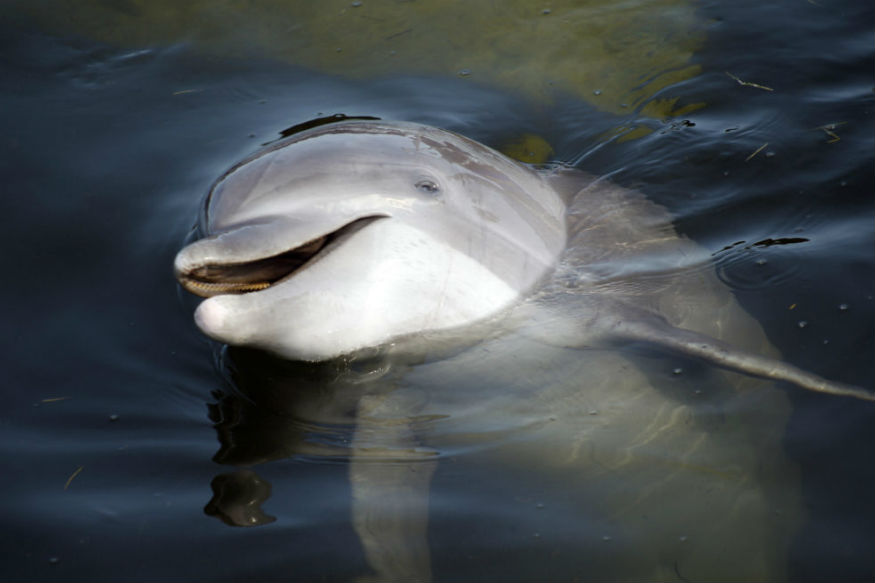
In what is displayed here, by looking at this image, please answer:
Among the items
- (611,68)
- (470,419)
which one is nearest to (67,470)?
(470,419)

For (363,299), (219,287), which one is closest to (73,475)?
(219,287)

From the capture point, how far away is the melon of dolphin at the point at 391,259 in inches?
173

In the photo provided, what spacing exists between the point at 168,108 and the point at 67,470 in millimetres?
4213

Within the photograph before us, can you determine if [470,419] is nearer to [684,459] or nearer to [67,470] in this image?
[684,459]

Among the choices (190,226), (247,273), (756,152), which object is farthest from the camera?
(756,152)

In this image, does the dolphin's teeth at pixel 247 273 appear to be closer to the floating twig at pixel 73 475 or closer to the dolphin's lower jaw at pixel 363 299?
the dolphin's lower jaw at pixel 363 299

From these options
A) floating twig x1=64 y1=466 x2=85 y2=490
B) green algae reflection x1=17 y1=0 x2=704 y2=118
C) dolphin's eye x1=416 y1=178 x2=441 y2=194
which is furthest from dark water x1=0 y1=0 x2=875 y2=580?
dolphin's eye x1=416 y1=178 x2=441 y2=194

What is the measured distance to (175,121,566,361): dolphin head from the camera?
4352 millimetres

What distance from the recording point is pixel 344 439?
4.60 m

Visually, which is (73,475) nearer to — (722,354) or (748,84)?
(722,354)

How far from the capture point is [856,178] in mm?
6516

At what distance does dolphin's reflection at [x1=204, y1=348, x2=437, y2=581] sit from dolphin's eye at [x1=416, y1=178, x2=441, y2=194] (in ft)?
3.04

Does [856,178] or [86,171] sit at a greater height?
[86,171]

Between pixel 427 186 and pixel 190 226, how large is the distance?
6.60 feet
